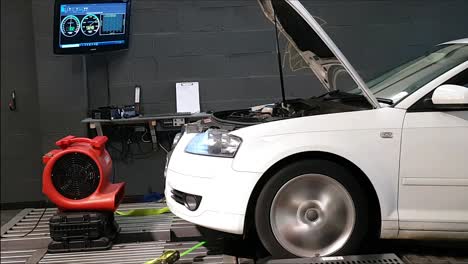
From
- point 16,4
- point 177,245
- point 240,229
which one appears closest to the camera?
point 240,229

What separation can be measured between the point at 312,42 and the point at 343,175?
1.13 meters

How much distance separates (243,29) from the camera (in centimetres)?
604

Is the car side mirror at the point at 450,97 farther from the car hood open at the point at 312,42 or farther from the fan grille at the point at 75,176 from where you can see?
the fan grille at the point at 75,176

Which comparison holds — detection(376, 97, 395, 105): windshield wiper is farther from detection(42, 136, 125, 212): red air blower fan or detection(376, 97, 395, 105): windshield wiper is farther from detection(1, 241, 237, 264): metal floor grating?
detection(42, 136, 125, 212): red air blower fan

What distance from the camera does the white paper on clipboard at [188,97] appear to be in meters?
6.04

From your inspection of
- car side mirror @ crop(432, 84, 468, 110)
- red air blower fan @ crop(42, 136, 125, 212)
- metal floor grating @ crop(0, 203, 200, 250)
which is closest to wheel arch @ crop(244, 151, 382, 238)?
car side mirror @ crop(432, 84, 468, 110)

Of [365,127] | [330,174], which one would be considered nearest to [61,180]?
[330,174]

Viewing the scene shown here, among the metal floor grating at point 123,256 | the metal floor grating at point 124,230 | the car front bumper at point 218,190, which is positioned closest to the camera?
the car front bumper at point 218,190

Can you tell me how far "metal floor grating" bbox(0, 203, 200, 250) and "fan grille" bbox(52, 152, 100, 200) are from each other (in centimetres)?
54

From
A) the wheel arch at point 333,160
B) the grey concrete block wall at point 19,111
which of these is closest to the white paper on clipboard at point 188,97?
the grey concrete block wall at point 19,111

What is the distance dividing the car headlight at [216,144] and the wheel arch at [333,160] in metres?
0.30

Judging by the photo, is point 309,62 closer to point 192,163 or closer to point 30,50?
point 192,163

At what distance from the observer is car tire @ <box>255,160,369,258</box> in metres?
3.52

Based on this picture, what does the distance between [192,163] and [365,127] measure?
129cm
